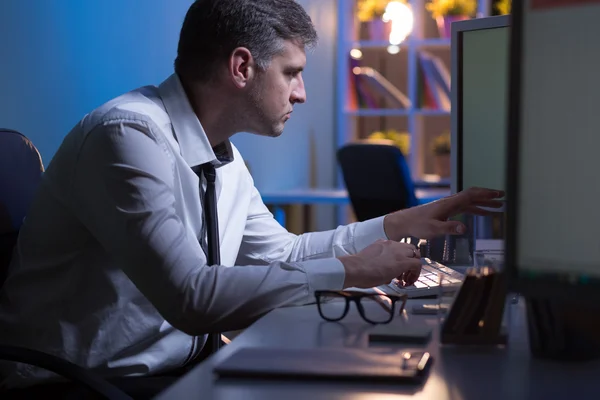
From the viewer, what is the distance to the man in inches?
48.3

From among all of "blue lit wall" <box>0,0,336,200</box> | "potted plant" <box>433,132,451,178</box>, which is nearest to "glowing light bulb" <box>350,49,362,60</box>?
"potted plant" <box>433,132,451,178</box>

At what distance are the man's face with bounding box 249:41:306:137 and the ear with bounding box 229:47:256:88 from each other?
0.02 metres

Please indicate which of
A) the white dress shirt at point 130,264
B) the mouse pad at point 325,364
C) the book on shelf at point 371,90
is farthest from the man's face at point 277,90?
the book on shelf at point 371,90

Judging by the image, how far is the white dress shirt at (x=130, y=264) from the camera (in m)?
1.22

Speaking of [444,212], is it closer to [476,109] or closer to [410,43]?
[476,109]

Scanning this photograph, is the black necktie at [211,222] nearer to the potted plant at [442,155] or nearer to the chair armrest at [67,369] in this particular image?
the chair armrest at [67,369]

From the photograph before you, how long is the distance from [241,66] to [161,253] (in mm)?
518

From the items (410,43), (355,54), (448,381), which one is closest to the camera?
(448,381)

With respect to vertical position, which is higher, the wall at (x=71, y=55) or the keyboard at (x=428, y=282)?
the wall at (x=71, y=55)

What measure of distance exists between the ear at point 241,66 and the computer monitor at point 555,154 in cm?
89

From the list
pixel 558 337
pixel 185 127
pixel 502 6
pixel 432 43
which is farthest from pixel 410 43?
pixel 558 337

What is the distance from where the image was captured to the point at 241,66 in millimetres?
1585

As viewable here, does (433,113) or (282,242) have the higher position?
(433,113)

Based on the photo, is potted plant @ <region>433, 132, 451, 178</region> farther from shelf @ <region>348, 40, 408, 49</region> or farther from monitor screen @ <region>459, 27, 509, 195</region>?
monitor screen @ <region>459, 27, 509, 195</region>
